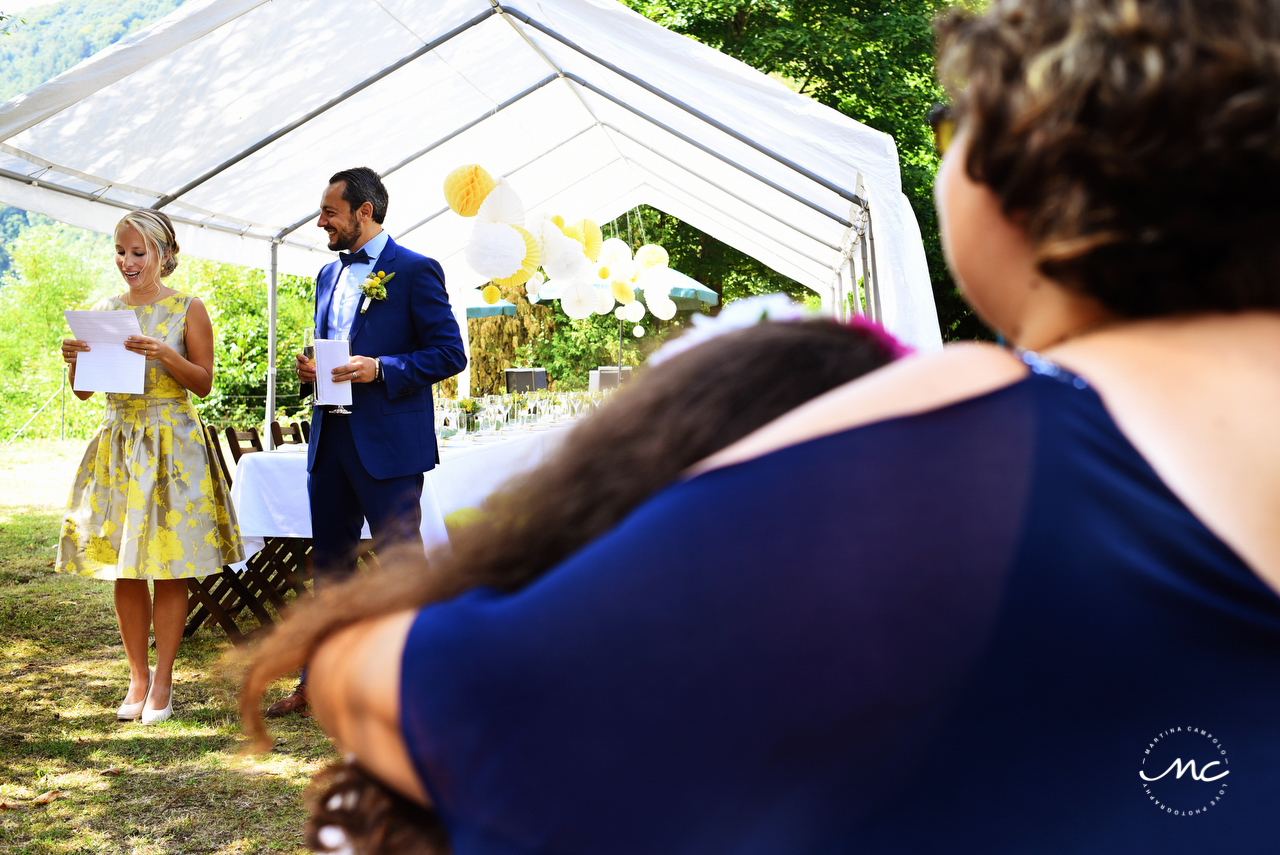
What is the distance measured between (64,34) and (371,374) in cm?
13218

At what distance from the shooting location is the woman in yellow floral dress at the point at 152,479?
12.0 ft

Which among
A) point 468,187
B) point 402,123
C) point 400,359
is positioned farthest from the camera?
point 402,123

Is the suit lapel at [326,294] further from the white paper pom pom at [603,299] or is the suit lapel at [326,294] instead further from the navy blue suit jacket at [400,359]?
the white paper pom pom at [603,299]

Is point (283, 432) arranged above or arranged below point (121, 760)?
above

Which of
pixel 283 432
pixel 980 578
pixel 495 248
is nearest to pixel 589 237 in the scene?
pixel 495 248

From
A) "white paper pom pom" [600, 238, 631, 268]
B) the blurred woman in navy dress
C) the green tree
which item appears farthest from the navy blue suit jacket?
the green tree

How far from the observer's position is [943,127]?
0.72 meters

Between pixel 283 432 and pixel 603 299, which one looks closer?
pixel 283 432

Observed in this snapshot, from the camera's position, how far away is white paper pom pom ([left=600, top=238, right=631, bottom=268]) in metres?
10.3

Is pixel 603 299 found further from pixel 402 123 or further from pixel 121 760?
pixel 121 760

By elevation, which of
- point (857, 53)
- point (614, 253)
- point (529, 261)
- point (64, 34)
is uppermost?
point (64, 34)

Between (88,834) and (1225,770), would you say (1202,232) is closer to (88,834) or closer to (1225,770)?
(1225,770)

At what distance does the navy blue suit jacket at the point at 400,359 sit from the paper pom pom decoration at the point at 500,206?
3.14 metres

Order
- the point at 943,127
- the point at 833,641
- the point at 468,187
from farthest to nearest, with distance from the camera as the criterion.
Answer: the point at 468,187 < the point at 943,127 < the point at 833,641
